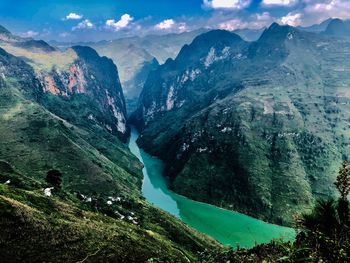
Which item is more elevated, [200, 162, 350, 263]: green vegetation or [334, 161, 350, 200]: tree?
[334, 161, 350, 200]: tree

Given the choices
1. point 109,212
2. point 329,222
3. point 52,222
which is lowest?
point 109,212

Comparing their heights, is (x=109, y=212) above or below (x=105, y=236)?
below

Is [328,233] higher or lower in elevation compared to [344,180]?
lower

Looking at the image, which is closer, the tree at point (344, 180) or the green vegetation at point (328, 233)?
the green vegetation at point (328, 233)

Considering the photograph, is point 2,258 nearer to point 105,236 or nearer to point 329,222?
point 105,236

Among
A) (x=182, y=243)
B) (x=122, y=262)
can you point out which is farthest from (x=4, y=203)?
(x=182, y=243)

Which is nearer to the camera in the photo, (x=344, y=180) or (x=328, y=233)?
(x=344, y=180)

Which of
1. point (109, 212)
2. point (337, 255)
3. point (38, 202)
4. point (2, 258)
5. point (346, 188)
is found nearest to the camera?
point (337, 255)

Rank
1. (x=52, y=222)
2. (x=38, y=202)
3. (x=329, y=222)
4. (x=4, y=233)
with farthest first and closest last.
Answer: (x=38, y=202), (x=52, y=222), (x=4, y=233), (x=329, y=222)

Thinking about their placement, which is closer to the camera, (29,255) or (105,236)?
(29,255)

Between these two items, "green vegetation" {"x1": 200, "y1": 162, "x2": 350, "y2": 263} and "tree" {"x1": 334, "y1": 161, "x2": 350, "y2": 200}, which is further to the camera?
"tree" {"x1": 334, "y1": 161, "x2": 350, "y2": 200}

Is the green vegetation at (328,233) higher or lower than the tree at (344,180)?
lower
